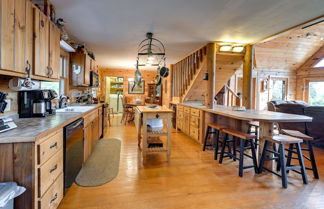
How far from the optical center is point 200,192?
2.04 m

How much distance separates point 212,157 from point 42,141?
2798mm

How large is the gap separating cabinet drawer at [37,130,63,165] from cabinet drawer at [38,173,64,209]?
293 mm

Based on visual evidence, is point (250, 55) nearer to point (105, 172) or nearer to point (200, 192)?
point (200, 192)

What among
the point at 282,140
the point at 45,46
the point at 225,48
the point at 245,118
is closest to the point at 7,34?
the point at 45,46

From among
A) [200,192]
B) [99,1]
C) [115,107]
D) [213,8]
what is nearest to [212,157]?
[200,192]

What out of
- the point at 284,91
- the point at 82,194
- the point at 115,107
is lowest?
the point at 82,194

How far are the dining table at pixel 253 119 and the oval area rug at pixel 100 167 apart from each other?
206cm

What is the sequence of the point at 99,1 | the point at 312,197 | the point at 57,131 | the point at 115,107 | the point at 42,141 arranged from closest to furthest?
1. the point at 42,141
2. the point at 57,131
3. the point at 312,197
4. the point at 99,1
5. the point at 115,107

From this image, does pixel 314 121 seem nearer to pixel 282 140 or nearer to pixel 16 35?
pixel 282 140

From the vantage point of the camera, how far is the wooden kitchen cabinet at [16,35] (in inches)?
52.8

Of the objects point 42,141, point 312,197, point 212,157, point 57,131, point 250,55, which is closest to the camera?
point 42,141

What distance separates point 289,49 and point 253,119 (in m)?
6.42

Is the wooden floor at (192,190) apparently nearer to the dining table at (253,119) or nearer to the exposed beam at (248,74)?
the dining table at (253,119)

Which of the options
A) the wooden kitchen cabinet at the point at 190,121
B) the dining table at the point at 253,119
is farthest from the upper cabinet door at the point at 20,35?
the wooden kitchen cabinet at the point at 190,121
